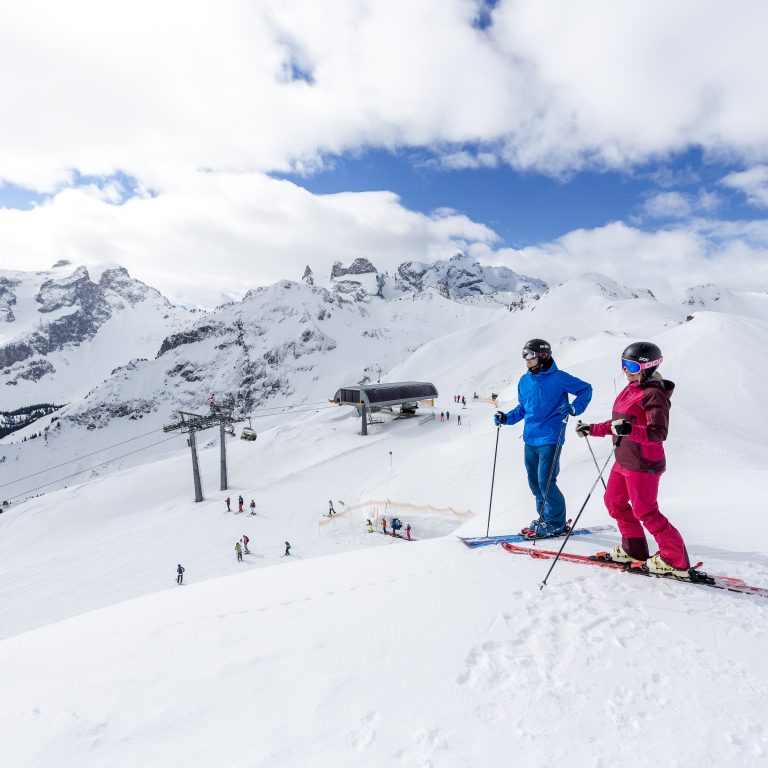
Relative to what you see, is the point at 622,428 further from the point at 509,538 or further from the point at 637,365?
the point at 509,538

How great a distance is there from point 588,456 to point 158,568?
1785 centimetres

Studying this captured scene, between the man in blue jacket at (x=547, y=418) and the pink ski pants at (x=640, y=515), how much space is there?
1388 mm

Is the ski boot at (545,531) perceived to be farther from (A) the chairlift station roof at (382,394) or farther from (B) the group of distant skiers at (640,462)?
(A) the chairlift station roof at (382,394)

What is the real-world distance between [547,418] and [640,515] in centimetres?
207

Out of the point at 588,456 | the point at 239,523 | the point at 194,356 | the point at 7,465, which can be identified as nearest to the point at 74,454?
the point at 7,465

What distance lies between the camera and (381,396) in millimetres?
41750

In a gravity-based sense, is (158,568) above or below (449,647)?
below

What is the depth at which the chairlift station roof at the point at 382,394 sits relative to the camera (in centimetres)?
4116

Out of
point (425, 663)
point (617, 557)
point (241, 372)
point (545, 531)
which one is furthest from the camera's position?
point (241, 372)

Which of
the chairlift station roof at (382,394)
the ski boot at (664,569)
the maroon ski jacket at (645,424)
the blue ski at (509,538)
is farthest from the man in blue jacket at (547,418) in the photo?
the chairlift station roof at (382,394)

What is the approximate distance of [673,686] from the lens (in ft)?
9.59

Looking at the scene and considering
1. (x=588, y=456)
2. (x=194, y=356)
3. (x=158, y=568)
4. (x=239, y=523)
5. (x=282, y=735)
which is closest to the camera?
(x=282, y=735)

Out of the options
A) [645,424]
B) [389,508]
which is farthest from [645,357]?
[389,508]

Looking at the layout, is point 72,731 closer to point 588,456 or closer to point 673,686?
point 673,686
